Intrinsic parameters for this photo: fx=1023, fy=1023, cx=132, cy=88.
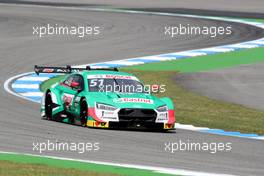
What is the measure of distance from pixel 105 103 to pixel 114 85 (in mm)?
977

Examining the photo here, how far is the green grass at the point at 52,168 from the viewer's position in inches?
538

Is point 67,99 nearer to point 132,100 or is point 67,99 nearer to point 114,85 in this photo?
point 114,85

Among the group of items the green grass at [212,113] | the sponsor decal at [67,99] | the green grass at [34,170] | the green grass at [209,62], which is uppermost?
the green grass at [34,170]

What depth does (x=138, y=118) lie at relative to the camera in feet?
61.2

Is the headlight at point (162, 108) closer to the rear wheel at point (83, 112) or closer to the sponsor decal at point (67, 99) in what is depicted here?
the rear wheel at point (83, 112)

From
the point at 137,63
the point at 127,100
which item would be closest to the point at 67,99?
the point at 127,100

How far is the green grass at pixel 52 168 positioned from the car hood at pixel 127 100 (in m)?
3.75

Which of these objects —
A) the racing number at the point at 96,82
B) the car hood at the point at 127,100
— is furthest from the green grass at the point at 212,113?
the racing number at the point at 96,82

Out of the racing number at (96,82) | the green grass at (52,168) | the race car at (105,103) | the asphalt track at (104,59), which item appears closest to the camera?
the green grass at (52,168)

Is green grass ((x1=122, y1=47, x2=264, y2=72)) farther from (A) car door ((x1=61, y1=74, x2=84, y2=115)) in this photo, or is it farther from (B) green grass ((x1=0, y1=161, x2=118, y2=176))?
(B) green grass ((x1=0, y1=161, x2=118, y2=176))

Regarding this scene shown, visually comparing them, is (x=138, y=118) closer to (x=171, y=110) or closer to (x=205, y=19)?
(x=171, y=110)

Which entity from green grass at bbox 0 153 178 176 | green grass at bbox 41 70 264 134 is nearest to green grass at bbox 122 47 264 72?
green grass at bbox 41 70 264 134

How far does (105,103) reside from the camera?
61.6ft

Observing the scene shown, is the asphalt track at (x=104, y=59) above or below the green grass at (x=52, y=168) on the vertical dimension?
below
